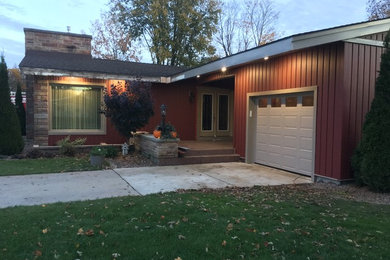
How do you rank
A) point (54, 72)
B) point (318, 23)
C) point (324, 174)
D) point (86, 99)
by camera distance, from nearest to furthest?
point (324, 174) < point (54, 72) < point (86, 99) < point (318, 23)

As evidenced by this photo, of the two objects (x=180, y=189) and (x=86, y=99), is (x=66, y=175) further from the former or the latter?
(x=86, y=99)

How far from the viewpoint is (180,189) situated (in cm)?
593

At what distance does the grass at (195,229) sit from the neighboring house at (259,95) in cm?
218

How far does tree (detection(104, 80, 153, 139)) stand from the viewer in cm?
952

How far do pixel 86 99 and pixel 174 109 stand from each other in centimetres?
344

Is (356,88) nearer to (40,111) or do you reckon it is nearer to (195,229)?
(195,229)

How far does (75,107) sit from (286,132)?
24.4 ft

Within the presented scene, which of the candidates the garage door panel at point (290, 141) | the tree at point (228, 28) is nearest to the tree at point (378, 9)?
the tree at point (228, 28)

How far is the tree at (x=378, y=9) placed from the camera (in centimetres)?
1731

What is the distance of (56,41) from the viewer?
1338cm

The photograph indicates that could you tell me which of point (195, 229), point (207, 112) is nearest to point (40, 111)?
point (207, 112)

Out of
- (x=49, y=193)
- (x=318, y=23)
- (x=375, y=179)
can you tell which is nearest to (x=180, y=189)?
(x=49, y=193)

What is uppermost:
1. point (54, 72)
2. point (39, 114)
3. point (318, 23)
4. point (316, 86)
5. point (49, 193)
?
point (318, 23)

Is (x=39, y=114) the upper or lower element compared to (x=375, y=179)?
upper
